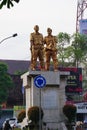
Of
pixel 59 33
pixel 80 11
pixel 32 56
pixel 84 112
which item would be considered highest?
pixel 80 11

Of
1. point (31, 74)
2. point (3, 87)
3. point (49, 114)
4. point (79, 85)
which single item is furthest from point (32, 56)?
A: point (3, 87)

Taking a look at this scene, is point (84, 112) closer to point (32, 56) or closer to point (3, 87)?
point (3, 87)

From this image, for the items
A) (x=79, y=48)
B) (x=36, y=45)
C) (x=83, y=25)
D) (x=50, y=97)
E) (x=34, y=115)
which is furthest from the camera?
(x=83, y=25)

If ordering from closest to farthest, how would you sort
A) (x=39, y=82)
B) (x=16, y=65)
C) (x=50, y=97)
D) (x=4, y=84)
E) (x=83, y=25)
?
(x=39, y=82), (x=50, y=97), (x=4, y=84), (x=83, y=25), (x=16, y=65)

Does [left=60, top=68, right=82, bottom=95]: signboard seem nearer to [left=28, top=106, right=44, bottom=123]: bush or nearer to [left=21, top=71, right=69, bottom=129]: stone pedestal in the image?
[left=21, top=71, right=69, bottom=129]: stone pedestal

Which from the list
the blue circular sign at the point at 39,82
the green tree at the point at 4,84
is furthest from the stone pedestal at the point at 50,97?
the green tree at the point at 4,84

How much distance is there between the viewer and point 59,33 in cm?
6425

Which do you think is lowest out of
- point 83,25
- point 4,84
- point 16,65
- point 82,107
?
point 82,107

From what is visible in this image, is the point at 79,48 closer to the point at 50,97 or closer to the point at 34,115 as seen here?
the point at 50,97

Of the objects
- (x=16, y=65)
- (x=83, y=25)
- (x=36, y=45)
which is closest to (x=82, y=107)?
(x=83, y=25)

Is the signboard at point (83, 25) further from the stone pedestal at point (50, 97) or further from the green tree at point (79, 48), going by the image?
→ the stone pedestal at point (50, 97)

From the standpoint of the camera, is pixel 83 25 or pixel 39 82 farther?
pixel 83 25

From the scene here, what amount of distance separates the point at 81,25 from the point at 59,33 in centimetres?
1868

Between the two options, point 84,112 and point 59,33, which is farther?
point 59,33
